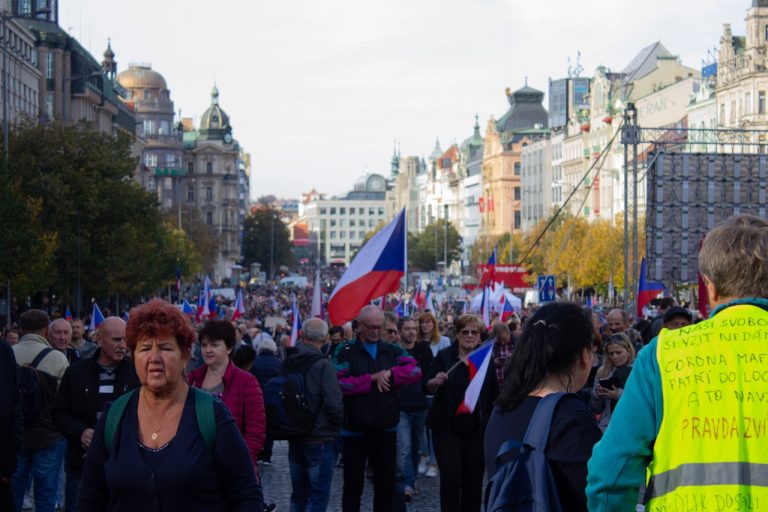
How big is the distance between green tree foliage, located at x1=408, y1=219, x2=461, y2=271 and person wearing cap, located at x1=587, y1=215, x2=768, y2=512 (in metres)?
155

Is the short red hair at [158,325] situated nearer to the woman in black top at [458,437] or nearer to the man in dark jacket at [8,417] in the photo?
the man in dark jacket at [8,417]

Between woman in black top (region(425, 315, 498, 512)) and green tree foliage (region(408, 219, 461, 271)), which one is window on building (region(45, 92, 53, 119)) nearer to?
woman in black top (region(425, 315, 498, 512))

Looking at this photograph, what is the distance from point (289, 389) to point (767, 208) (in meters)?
23.1

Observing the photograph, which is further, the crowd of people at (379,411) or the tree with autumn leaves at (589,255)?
the tree with autumn leaves at (589,255)

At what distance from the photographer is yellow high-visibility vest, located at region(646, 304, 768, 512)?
12.3 ft

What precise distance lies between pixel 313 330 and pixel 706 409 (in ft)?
22.0

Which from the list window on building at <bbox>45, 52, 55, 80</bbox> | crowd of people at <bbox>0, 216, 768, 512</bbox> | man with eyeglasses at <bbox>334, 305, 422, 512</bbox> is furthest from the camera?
window on building at <bbox>45, 52, 55, 80</bbox>

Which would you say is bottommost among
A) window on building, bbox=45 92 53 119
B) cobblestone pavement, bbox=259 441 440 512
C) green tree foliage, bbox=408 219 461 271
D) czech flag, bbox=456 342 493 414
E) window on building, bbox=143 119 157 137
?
cobblestone pavement, bbox=259 441 440 512

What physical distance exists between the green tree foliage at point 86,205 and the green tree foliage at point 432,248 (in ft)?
351

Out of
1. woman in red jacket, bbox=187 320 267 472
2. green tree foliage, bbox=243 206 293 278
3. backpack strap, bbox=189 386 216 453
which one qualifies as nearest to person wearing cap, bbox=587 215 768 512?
backpack strap, bbox=189 386 216 453

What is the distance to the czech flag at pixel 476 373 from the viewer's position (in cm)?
990

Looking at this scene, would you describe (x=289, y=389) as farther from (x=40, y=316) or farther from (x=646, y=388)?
(x=646, y=388)

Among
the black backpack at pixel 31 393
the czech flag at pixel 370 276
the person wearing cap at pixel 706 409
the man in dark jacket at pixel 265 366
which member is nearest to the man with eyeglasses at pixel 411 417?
the czech flag at pixel 370 276

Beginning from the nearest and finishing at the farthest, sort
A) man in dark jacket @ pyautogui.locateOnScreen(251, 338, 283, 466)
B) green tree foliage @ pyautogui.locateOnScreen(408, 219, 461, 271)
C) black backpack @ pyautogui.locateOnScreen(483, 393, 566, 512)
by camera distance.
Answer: black backpack @ pyautogui.locateOnScreen(483, 393, 566, 512) < man in dark jacket @ pyautogui.locateOnScreen(251, 338, 283, 466) < green tree foliage @ pyautogui.locateOnScreen(408, 219, 461, 271)
